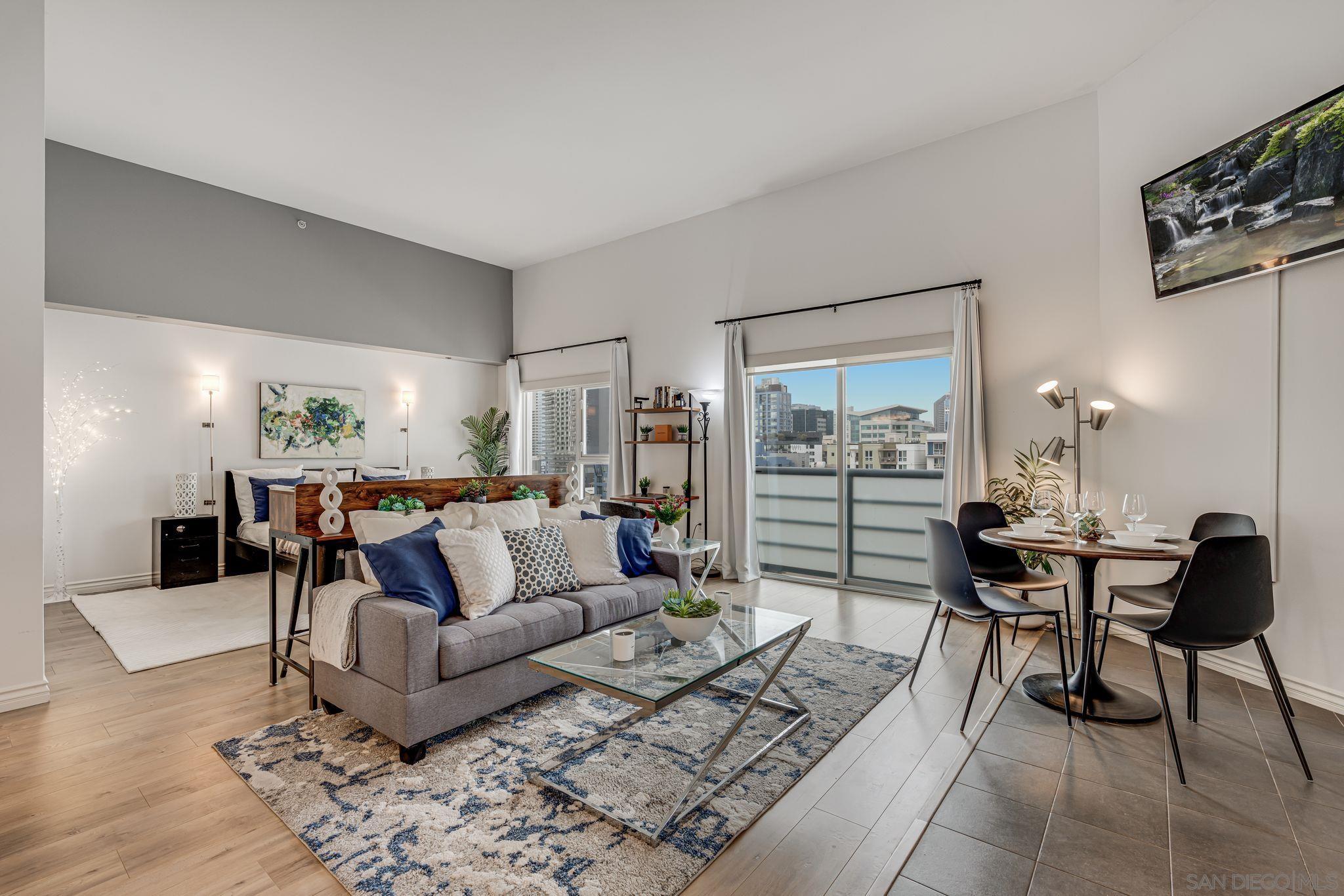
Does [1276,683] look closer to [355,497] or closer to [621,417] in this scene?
[355,497]

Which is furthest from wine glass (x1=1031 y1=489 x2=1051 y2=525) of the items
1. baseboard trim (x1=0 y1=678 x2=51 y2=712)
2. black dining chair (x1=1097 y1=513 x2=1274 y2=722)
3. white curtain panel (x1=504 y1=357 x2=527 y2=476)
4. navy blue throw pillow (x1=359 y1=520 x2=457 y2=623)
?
white curtain panel (x1=504 y1=357 x2=527 y2=476)

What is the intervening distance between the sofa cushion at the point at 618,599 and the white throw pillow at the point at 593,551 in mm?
51

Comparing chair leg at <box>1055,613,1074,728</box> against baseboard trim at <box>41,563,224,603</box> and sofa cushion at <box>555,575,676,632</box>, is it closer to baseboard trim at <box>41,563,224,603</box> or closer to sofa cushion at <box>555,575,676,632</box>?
sofa cushion at <box>555,575,676,632</box>

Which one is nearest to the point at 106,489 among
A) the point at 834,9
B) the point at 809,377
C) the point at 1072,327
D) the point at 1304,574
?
the point at 809,377

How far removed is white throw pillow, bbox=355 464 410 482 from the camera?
21.9 feet

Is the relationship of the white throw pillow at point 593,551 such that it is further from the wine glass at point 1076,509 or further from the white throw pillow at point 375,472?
the white throw pillow at point 375,472

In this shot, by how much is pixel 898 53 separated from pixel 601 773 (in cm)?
410

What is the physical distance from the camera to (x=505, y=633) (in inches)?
107

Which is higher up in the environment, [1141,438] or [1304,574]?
[1141,438]

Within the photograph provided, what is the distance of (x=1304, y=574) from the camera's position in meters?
2.94

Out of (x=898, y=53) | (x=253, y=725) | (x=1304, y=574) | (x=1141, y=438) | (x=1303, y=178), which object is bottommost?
(x=253, y=725)

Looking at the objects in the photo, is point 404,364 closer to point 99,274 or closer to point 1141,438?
point 99,274

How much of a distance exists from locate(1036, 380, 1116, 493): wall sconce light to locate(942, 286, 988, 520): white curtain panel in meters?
0.39

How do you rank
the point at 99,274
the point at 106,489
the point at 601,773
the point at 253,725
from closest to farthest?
the point at 601,773
the point at 253,725
the point at 99,274
the point at 106,489
